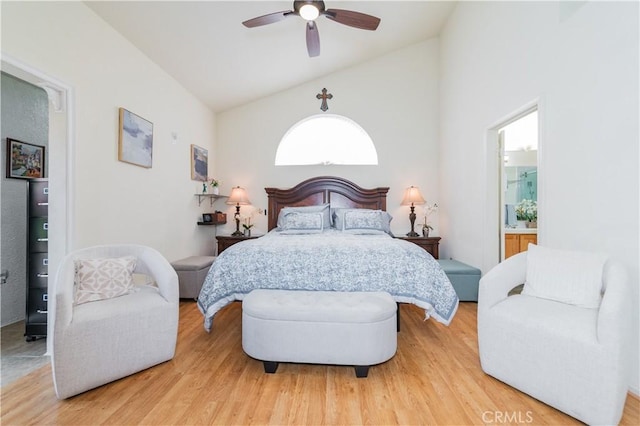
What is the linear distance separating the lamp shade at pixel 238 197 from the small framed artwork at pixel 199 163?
483mm

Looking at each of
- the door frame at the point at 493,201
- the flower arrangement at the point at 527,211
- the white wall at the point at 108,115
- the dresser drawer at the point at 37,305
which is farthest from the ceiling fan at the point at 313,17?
the flower arrangement at the point at 527,211

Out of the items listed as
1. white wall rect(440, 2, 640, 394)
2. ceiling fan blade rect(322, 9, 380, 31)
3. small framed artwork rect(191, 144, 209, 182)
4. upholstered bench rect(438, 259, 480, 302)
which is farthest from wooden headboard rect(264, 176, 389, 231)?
ceiling fan blade rect(322, 9, 380, 31)

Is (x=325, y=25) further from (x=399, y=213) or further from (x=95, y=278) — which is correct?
(x=95, y=278)

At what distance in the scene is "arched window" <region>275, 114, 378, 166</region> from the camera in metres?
5.21

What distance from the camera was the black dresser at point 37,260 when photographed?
8.54 feet

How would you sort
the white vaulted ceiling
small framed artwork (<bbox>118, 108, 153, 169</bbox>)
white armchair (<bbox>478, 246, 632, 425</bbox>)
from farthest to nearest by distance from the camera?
small framed artwork (<bbox>118, 108, 153, 169</bbox>) < the white vaulted ceiling < white armchair (<bbox>478, 246, 632, 425</bbox>)

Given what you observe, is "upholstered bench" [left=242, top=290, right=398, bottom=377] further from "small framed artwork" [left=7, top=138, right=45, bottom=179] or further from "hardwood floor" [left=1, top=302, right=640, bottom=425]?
"small framed artwork" [left=7, top=138, right=45, bottom=179]

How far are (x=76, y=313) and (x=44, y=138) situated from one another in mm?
2623

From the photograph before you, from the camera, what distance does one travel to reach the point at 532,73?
9.07 ft

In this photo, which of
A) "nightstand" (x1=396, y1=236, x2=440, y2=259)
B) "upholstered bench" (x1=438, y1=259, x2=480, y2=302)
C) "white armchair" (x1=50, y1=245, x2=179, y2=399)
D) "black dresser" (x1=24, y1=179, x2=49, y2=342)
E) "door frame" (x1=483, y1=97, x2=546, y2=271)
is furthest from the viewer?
"nightstand" (x1=396, y1=236, x2=440, y2=259)

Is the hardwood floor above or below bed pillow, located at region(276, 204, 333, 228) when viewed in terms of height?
below

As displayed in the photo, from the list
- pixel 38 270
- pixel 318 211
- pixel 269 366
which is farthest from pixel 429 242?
pixel 38 270

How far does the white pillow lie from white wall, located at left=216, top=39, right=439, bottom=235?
2886 millimetres

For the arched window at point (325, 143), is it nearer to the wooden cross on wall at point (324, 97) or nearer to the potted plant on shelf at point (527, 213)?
the wooden cross on wall at point (324, 97)
